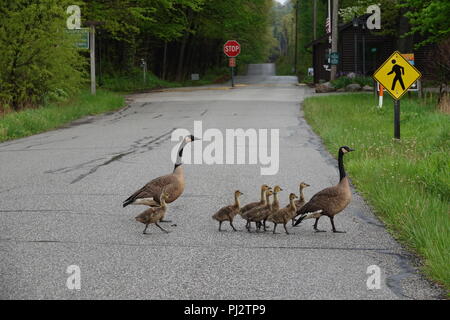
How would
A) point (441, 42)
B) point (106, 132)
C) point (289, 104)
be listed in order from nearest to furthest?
point (106, 132) < point (441, 42) < point (289, 104)

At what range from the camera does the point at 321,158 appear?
544 inches

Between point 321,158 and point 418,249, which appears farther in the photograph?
point 321,158

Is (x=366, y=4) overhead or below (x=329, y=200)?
overhead

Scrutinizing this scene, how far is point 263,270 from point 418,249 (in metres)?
1.73

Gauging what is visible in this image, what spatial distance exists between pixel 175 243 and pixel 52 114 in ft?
56.8

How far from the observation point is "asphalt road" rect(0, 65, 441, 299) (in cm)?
547

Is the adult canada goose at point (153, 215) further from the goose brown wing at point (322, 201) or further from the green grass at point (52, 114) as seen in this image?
the green grass at point (52, 114)

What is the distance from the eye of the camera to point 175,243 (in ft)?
23.1

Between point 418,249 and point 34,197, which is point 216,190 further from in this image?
point 418,249

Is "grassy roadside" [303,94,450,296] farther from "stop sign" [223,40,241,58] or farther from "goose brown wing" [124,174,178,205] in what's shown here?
"stop sign" [223,40,241,58]

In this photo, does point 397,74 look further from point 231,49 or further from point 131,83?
point 231,49
